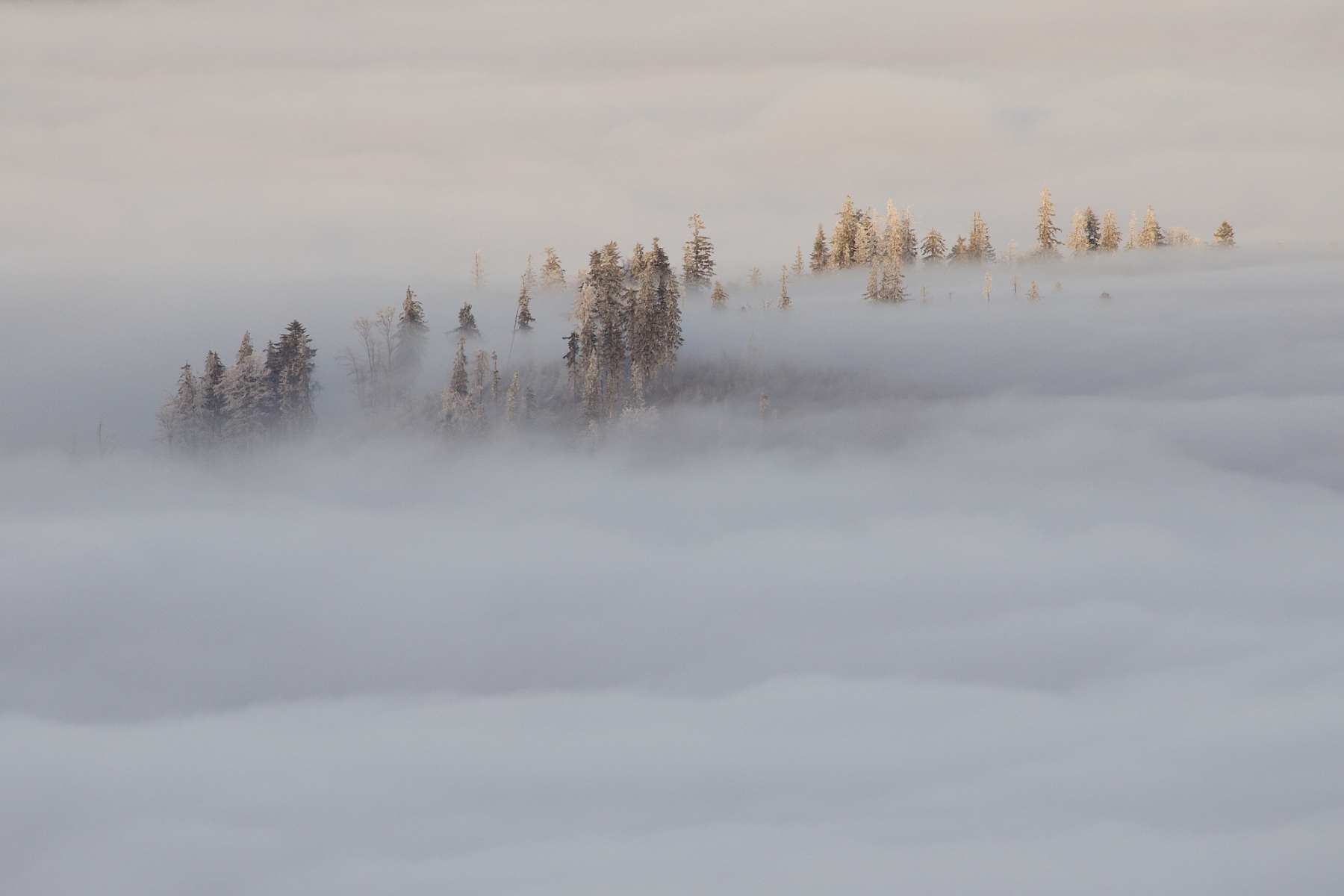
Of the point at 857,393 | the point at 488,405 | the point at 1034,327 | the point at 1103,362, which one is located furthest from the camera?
the point at 1103,362

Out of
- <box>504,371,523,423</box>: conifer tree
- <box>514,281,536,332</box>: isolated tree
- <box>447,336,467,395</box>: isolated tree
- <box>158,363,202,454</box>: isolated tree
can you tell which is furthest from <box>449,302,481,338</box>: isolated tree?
<box>158,363,202,454</box>: isolated tree

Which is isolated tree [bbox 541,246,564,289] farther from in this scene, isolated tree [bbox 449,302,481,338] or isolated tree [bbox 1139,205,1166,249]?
isolated tree [bbox 1139,205,1166,249]

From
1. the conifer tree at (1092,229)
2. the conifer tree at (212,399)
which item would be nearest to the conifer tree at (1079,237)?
the conifer tree at (1092,229)

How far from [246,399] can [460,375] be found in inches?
1036

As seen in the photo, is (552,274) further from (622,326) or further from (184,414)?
(184,414)

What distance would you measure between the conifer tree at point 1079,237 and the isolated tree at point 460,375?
286ft

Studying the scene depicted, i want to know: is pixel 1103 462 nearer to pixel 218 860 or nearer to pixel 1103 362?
pixel 1103 362

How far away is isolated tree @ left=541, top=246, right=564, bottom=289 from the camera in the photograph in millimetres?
133500

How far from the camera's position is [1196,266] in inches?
6742

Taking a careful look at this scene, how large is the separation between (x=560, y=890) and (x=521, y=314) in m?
101

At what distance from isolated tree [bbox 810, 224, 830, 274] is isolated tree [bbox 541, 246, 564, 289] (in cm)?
3636

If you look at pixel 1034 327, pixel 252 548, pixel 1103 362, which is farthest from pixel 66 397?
pixel 1103 362

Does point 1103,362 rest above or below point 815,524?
above

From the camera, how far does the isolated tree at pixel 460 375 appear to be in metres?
123
